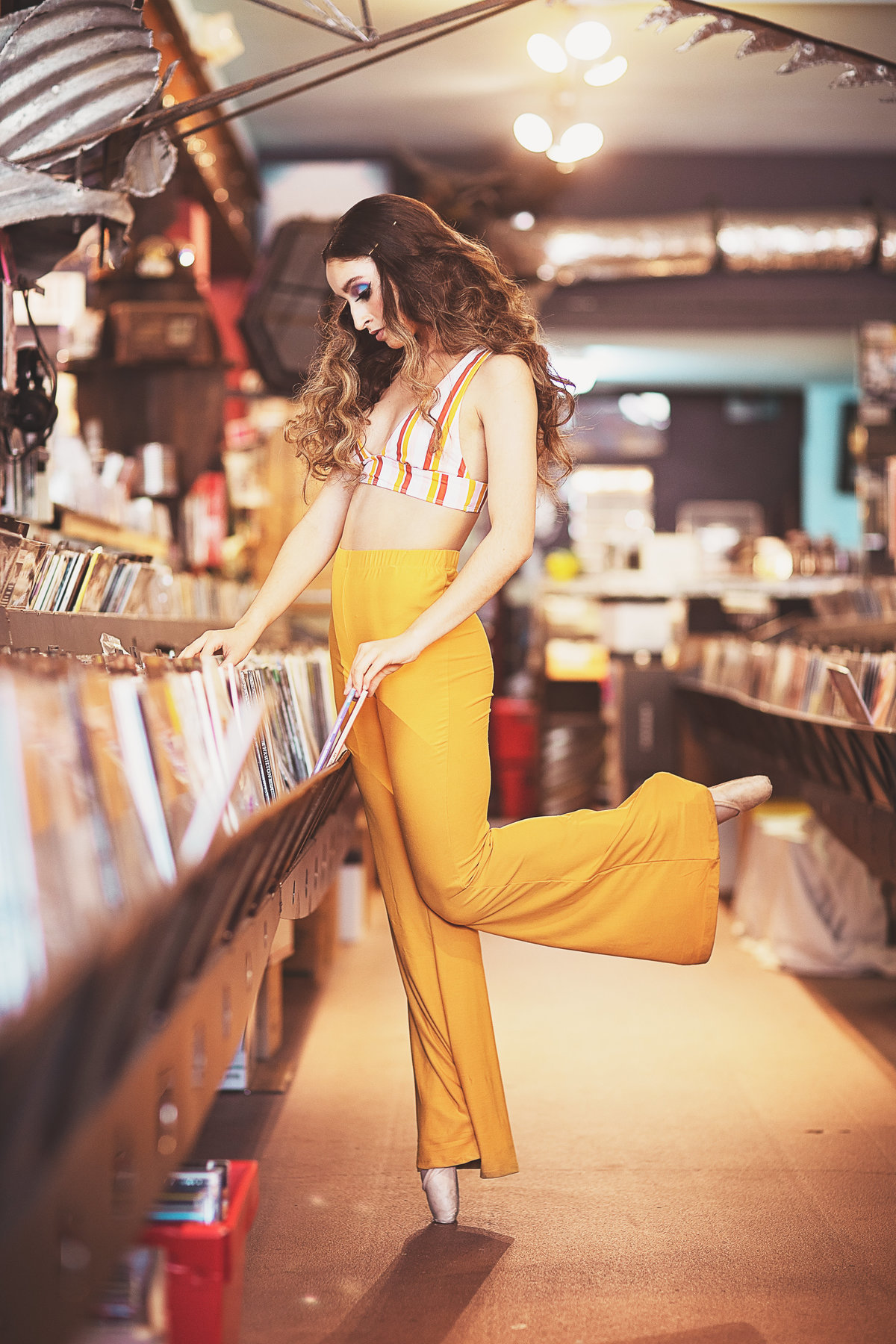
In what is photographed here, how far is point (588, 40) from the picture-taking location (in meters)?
5.30

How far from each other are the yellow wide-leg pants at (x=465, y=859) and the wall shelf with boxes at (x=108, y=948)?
1.27ft

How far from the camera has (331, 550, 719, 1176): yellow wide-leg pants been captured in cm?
188

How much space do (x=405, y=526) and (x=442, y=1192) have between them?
41.6 inches

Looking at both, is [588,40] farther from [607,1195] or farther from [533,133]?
[607,1195]

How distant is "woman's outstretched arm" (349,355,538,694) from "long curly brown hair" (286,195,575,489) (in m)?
0.07

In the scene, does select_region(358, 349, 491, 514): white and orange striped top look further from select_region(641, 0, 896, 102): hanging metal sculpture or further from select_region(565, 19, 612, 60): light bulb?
select_region(565, 19, 612, 60): light bulb

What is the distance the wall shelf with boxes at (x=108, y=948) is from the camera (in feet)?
2.65

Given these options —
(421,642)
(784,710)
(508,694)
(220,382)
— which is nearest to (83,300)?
(220,382)

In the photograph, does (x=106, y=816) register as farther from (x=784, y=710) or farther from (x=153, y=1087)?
(x=784, y=710)

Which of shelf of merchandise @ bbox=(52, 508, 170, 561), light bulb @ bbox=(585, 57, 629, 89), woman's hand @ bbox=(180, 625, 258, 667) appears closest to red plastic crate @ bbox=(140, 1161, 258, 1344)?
woman's hand @ bbox=(180, 625, 258, 667)

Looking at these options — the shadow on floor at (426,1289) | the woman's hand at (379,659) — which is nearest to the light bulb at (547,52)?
the woman's hand at (379,659)

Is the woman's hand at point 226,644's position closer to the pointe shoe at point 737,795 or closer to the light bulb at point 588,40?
the pointe shoe at point 737,795

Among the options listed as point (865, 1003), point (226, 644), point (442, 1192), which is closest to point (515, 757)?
point (865, 1003)

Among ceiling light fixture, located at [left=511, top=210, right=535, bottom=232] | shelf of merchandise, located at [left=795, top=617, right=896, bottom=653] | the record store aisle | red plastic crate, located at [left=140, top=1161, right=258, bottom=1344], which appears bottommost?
the record store aisle
